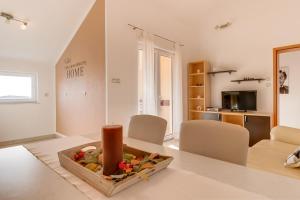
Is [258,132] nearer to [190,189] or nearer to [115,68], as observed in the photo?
[115,68]

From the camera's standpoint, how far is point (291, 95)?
3887 millimetres

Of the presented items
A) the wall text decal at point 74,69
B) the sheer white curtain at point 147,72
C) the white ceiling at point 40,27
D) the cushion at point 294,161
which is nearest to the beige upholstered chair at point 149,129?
the cushion at point 294,161

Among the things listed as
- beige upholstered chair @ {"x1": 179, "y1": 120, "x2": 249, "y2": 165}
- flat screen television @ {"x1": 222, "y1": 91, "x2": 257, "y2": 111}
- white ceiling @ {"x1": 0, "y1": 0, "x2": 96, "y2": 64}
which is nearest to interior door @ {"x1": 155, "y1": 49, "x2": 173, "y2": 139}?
flat screen television @ {"x1": 222, "y1": 91, "x2": 257, "y2": 111}

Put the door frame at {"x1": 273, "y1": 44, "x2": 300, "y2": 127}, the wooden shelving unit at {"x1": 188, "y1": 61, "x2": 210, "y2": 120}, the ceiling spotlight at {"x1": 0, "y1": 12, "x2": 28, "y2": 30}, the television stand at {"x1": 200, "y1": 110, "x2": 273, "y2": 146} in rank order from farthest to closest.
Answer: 1. the wooden shelving unit at {"x1": 188, "y1": 61, "x2": 210, "y2": 120}
2. the door frame at {"x1": 273, "y1": 44, "x2": 300, "y2": 127}
3. the television stand at {"x1": 200, "y1": 110, "x2": 273, "y2": 146}
4. the ceiling spotlight at {"x1": 0, "y1": 12, "x2": 28, "y2": 30}

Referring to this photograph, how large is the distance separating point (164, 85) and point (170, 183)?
3661 mm

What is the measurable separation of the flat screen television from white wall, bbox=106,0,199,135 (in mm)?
2180

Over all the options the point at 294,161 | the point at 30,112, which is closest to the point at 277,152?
the point at 294,161

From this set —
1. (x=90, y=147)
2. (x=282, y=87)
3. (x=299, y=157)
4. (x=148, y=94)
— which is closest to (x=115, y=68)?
(x=148, y=94)

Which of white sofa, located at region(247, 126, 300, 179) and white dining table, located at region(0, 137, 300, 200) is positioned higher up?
white dining table, located at region(0, 137, 300, 200)

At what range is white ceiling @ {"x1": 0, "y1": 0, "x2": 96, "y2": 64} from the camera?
3030mm

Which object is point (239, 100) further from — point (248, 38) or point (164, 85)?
point (164, 85)

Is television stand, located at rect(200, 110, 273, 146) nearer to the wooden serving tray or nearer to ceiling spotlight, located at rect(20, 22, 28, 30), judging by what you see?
the wooden serving tray

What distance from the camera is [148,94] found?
3.57 meters

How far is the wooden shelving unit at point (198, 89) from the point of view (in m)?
4.48
